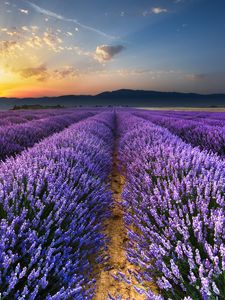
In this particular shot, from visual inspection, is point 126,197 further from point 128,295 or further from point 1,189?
point 1,189

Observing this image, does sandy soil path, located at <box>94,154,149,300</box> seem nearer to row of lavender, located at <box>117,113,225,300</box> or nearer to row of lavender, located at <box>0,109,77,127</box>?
row of lavender, located at <box>117,113,225,300</box>

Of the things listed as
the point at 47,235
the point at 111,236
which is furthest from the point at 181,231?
the point at 111,236

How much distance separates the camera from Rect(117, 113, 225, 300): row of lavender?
1.06 m

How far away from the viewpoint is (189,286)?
1104 millimetres

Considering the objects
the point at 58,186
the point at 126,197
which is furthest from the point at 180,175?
the point at 58,186

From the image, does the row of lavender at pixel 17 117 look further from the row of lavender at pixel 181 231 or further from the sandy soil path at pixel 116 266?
the row of lavender at pixel 181 231

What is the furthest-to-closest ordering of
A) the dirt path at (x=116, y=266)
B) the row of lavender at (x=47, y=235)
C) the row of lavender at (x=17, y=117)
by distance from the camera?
the row of lavender at (x=17, y=117), the dirt path at (x=116, y=266), the row of lavender at (x=47, y=235)

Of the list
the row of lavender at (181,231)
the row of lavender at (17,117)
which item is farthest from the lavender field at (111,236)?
the row of lavender at (17,117)

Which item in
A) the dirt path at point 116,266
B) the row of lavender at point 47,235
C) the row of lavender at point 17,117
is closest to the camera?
the row of lavender at point 47,235

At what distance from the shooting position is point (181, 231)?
4.18 feet

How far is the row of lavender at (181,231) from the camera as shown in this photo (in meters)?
1.06

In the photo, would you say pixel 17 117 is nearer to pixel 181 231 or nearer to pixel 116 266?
pixel 116 266

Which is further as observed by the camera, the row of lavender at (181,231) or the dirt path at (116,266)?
the dirt path at (116,266)

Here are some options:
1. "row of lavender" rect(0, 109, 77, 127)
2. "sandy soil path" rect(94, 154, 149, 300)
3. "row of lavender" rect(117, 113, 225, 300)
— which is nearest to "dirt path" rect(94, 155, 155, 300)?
"sandy soil path" rect(94, 154, 149, 300)
